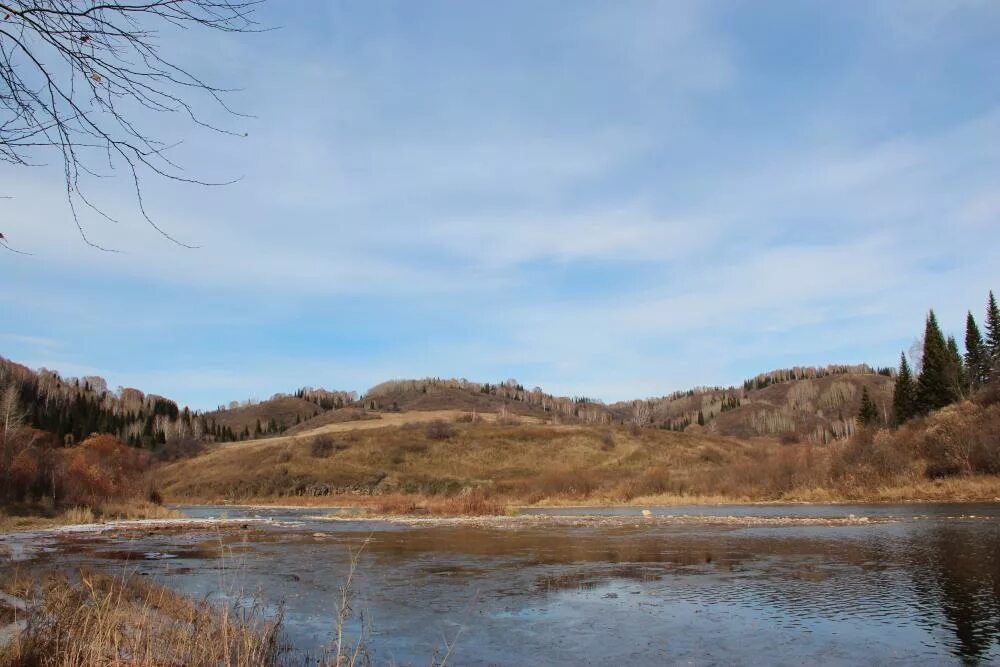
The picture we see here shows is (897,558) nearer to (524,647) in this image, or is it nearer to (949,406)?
(524,647)

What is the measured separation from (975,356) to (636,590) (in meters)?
98.6

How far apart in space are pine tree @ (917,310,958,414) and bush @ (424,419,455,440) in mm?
71485

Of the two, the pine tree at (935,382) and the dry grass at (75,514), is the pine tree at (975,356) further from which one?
the dry grass at (75,514)

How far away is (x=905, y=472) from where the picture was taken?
191 ft


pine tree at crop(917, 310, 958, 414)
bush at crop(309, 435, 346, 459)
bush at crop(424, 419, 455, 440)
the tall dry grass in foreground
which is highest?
pine tree at crop(917, 310, 958, 414)

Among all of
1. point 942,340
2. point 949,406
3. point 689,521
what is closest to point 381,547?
point 689,521

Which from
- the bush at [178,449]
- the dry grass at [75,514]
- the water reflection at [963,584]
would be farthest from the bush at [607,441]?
the water reflection at [963,584]

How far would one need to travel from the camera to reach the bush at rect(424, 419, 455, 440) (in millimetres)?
121750

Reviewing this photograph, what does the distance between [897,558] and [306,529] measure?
31.0m

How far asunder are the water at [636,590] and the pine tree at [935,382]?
62.5m

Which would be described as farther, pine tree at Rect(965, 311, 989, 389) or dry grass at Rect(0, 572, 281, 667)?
pine tree at Rect(965, 311, 989, 389)

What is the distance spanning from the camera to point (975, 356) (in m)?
94.5

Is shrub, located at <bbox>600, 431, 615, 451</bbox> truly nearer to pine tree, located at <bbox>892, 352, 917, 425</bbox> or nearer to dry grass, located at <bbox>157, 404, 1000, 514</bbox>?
dry grass, located at <bbox>157, 404, 1000, 514</bbox>

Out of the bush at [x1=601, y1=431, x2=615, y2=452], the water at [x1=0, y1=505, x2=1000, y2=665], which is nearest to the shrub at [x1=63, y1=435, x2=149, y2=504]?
the water at [x1=0, y1=505, x2=1000, y2=665]
